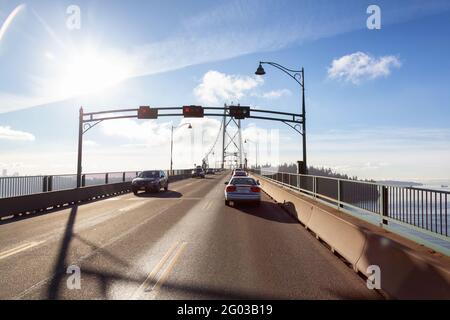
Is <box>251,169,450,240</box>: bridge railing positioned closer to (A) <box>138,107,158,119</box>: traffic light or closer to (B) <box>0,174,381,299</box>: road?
(B) <box>0,174,381,299</box>: road

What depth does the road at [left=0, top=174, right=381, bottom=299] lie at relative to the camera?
543cm

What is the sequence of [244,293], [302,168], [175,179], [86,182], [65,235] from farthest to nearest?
1. [175,179]
2. [86,182]
3. [302,168]
4. [65,235]
5. [244,293]

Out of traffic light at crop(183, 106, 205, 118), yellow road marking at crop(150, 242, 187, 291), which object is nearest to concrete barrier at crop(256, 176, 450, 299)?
yellow road marking at crop(150, 242, 187, 291)

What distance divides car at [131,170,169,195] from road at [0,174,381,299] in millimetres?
13735

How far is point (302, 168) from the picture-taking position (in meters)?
21.8

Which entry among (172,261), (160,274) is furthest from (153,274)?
(172,261)

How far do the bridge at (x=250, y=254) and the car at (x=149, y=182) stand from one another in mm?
13362

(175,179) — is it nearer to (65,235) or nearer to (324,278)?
(65,235)

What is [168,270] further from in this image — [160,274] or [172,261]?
[172,261]

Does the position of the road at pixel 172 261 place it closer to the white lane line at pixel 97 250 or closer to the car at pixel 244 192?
the white lane line at pixel 97 250

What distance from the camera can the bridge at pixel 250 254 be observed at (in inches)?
207

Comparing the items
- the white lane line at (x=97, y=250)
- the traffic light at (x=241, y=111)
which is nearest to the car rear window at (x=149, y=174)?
the traffic light at (x=241, y=111)
